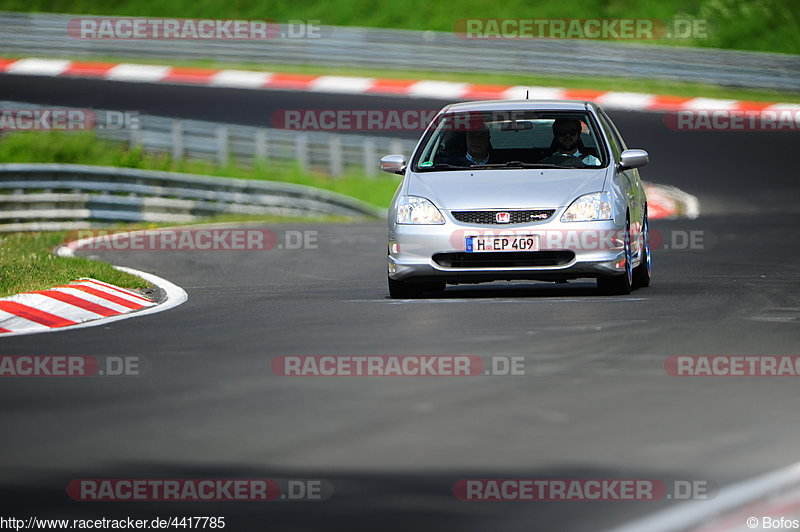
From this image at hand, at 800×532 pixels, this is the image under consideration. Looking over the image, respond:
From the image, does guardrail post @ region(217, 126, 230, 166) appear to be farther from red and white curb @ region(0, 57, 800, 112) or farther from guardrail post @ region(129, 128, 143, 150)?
red and white curb @ region(0, 57, 800, 112)

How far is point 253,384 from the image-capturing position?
8.39 m


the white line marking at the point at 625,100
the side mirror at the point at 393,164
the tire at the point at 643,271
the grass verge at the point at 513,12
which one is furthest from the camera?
the grass verge at the point at 513,12

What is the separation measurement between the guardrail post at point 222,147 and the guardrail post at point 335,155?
1888 mm

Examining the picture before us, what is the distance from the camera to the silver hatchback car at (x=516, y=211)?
12.4 meters

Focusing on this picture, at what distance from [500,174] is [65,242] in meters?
9.61

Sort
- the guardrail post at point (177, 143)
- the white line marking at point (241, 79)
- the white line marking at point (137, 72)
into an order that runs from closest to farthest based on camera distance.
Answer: the guardrail post at point (177, 143) → the white line marking at point (241, 79) → the white line marking at point (137, 72)

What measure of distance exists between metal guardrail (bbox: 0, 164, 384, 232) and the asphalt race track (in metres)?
10.1

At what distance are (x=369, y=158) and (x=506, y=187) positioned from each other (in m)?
18.4

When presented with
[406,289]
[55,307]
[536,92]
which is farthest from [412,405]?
[536,92]

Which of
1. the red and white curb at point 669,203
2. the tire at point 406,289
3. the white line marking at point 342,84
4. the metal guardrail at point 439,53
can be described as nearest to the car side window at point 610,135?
the tire at point 406,289

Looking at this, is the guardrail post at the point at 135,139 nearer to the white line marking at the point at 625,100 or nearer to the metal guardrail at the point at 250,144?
the metal guardrail at the point at 250,144

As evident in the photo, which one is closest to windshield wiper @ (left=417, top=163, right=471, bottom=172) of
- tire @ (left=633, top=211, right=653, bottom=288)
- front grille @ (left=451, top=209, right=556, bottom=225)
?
front grille @ (left=451, top=209, right=556, bottom=225)

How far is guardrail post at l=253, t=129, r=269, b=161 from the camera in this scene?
30.2 metres

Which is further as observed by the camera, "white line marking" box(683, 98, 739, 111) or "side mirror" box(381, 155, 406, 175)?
"white line marking" box(683, 98, 739, 111)
